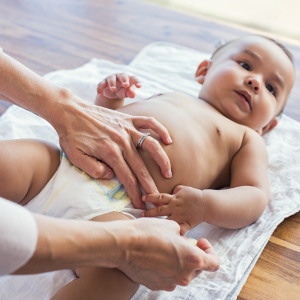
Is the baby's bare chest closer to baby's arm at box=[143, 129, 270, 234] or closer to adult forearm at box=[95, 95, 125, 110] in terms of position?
baby's arm at box=[143, 129, 270, 234]

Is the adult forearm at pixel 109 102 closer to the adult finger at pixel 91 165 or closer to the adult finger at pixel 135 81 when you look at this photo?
the adult finger at pixel 135 81

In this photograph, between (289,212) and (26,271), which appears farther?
(289,212)

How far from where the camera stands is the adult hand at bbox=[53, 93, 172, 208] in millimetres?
925

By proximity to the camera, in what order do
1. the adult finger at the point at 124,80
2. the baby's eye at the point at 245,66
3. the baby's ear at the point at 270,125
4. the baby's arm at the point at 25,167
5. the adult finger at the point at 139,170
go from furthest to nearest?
the baby's ear at the point at 270,125 < the baby's eye at the point at 245,66 < the adult finger at the point at 124,80 < the adult finger at the point at 139,170 < the baby's arm at the point at 25,167

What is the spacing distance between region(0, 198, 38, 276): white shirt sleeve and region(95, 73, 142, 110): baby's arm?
708 millimetres

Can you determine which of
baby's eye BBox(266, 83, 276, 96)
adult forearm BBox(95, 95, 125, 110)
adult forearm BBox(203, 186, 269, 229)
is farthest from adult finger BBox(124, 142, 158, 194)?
baby's eye BBox(266, 83, 276, 96)

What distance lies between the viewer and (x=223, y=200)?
96 centimetres

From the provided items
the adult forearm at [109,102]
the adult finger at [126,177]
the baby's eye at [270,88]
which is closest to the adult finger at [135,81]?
the adult forearm at [109,102]

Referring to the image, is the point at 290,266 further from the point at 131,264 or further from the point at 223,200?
the point at 131,264

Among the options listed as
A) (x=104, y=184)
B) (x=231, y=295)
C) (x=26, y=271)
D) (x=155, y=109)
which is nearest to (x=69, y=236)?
(x=26, y=271)

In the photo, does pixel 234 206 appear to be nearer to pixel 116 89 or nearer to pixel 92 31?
pixel 116 89

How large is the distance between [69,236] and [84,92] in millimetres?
1026

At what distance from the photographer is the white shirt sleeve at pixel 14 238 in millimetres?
526

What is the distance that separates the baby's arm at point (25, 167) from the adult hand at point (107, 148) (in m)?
0.05
